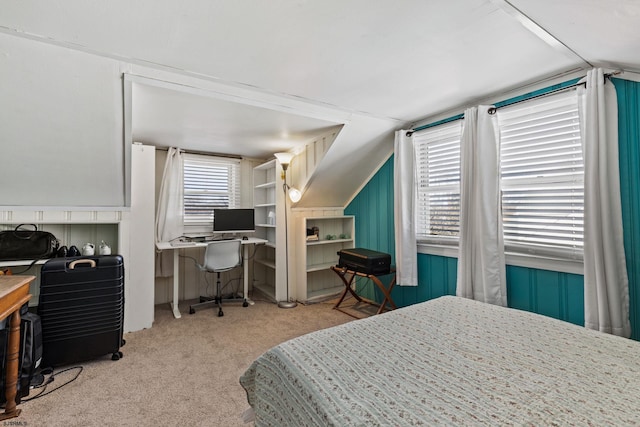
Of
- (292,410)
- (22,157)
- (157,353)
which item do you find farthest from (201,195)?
(292,410)

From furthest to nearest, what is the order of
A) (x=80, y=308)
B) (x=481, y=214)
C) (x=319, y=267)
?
(x=319, y=267)
(x=481, y=214)
(x=80, y=308)

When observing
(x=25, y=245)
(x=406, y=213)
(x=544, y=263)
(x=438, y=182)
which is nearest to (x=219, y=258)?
(x=25, y=245)

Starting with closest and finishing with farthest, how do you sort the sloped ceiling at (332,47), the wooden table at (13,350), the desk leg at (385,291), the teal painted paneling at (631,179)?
the sloped ceiling at (332,47), the wooden table at (13,350), the teal painted paneling at (631,179), the desk leg at (385,291)

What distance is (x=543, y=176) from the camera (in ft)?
7.13

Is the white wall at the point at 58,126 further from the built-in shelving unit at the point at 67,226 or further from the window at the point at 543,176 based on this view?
the window at the point at 543,176

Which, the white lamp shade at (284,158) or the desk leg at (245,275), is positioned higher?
the white lamp shade at (284,158)

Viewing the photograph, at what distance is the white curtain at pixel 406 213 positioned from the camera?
311 centimetres

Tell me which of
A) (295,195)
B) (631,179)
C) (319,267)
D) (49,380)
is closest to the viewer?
(631,179)

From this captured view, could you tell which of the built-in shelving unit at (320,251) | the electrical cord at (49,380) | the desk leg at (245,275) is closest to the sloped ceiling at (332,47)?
the built-in shelving unit at (320,251)

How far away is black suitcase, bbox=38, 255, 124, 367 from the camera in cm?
218

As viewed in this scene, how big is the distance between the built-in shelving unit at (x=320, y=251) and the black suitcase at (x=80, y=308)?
202 centimetres

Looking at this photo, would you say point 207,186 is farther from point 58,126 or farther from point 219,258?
point 58,126

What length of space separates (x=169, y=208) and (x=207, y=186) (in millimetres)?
608

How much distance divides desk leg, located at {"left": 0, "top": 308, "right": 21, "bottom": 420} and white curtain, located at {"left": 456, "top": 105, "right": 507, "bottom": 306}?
10.5 ft
